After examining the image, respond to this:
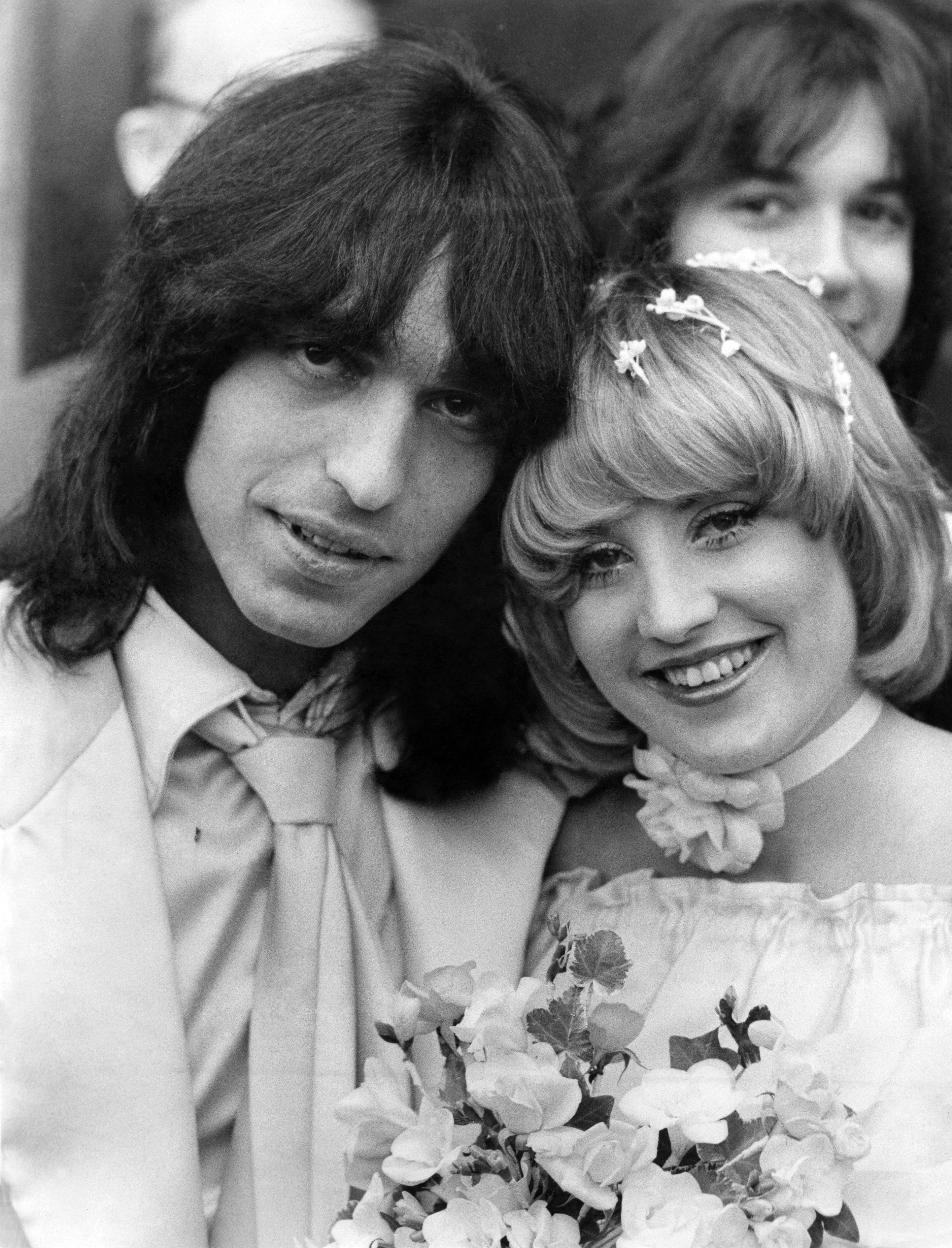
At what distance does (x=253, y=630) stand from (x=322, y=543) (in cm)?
26

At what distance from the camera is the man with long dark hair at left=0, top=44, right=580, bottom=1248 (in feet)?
6.29

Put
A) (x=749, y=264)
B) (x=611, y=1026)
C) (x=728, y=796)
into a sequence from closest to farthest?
(x=611, y=1026)
(x=728, y=796)
(x=749, y=264)

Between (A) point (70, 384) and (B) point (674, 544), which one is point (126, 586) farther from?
(B) point (674, 544)

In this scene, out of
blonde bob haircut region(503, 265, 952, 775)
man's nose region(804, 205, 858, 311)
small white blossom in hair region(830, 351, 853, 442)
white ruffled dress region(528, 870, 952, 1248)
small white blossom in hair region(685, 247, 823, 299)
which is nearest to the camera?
white ruffled dress region(528, 870, 952, 1248)

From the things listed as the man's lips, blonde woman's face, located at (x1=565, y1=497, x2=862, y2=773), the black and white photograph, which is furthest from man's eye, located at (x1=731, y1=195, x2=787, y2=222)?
the man's lips

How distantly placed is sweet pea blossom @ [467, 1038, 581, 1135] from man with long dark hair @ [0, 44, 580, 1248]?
0.51 m

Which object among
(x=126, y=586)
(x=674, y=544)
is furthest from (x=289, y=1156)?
(x=674, y=544)

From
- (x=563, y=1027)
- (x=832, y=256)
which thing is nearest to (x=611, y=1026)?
(x=563, y=1027)

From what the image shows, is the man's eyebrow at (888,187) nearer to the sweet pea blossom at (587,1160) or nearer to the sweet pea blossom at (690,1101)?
the sweet pea blossom at (690,1101)

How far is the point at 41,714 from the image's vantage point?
6.61 feet

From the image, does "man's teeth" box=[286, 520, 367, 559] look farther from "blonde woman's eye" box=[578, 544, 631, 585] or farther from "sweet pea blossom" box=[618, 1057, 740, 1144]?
"sweet pea blossom" box=[618, 1057, 740, 1144]

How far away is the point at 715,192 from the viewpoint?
9.07ft

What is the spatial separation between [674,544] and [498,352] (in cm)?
35

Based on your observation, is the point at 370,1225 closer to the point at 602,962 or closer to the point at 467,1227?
the point at 467,1227
